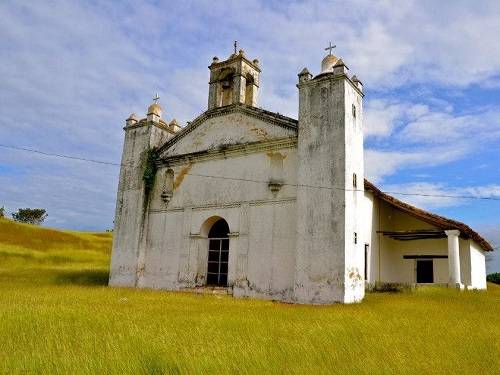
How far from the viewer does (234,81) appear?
1744 cm

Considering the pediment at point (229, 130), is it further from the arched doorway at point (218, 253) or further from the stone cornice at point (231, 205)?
the arched doorway at point (218, 253)

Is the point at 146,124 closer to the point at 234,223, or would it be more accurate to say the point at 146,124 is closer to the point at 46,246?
the point at 234,223

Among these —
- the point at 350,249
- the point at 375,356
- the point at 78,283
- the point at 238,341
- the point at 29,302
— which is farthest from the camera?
the point at 78,283

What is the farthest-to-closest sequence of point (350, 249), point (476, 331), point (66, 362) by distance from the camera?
point (350, 249) < point (476, 331) < point (66, 362)

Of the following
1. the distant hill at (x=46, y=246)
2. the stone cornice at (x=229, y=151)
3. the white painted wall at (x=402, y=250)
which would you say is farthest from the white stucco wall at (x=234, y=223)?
the distant hill at (x=46, y=246)

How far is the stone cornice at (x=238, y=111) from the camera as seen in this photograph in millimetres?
15286

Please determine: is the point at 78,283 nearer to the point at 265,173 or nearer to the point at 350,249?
the point at 265,173

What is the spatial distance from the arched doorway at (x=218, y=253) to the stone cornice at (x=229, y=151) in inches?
101

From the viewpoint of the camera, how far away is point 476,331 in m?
8.17

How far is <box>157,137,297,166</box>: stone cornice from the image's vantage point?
15.1 meters

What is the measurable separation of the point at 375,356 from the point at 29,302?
9.02 metres

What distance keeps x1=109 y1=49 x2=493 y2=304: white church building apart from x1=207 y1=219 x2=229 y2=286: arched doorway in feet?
0.13

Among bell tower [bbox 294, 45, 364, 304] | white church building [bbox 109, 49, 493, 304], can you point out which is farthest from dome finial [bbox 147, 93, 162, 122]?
bell tower [bbox 294, 45, 364, 304]

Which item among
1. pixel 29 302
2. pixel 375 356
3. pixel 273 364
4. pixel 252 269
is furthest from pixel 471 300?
pixel 29 302
